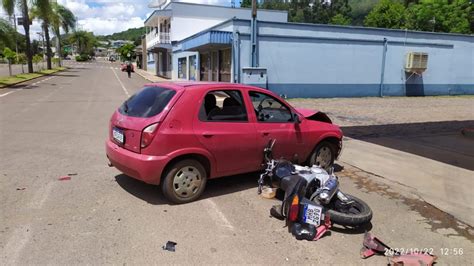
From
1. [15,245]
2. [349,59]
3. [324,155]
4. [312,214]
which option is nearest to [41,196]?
[15,245]

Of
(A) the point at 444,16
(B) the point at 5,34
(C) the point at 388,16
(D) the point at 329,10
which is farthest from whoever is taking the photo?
(D) the point at 329,10

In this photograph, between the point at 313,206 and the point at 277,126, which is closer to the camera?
the point at 313,206

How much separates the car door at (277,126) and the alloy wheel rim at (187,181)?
1.06m

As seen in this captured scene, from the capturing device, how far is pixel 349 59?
2220 cm

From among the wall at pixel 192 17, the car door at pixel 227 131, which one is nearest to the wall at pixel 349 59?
the car door at pixel 227 131

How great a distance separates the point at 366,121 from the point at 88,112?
9553mm

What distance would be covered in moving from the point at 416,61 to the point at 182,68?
20.1m

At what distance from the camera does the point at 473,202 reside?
222 inches

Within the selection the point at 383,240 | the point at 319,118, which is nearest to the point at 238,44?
the point at 319,118

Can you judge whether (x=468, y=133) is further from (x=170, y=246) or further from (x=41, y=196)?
(x=41, y=196)

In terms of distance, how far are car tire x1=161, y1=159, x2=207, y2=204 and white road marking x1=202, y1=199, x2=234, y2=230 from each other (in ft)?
0.66

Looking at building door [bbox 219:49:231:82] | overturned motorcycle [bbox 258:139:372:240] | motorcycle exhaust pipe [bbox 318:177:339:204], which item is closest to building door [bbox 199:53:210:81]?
building door [bbox 219:49:231:82]

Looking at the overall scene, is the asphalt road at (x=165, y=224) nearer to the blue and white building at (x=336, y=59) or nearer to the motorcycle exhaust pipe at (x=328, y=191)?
the motorcycle exhaust pipe at (x=328, y=191)

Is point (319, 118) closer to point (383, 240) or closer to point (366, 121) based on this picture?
point (383, 240)
